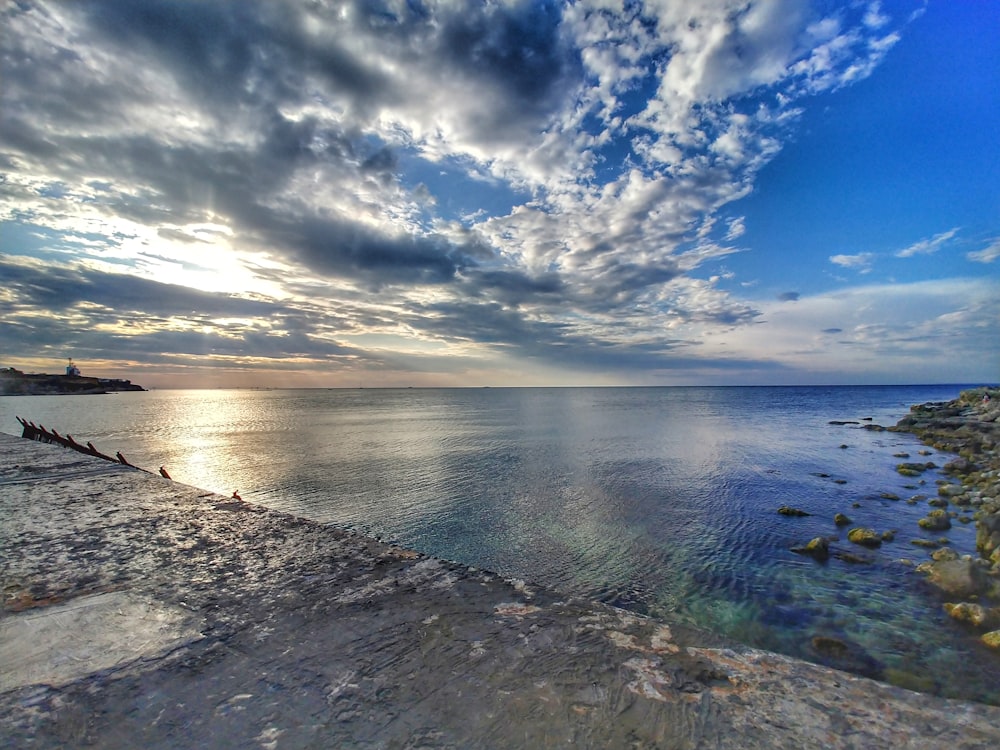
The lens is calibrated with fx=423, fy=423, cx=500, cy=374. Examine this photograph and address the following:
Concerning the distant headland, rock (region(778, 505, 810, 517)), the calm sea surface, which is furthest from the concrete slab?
the distant headland

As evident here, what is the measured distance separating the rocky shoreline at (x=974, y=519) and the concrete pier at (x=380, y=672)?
846 cm

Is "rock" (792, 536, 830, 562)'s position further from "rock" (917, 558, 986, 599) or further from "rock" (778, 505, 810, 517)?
"rock" (778, 505, 810, 517)

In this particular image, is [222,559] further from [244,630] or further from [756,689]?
[756,689]

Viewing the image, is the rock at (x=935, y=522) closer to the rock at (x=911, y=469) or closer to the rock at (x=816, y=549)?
the rock at (x=816, y=549)

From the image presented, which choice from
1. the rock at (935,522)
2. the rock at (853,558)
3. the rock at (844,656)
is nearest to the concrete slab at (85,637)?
the rock at (844,656)

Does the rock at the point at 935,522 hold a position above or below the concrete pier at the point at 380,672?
below

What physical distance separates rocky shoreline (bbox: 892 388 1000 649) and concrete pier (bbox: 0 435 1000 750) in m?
8.46

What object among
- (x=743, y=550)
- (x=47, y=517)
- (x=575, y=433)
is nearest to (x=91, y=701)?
(x=47, y=517)

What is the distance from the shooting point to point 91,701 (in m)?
2.20

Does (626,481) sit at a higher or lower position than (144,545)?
lower

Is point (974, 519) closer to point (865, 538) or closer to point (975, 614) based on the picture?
point (865, 538)

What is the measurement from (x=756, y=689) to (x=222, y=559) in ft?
14.8

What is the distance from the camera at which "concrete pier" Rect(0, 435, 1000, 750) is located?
2.04 m

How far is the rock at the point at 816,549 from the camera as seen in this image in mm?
11062
